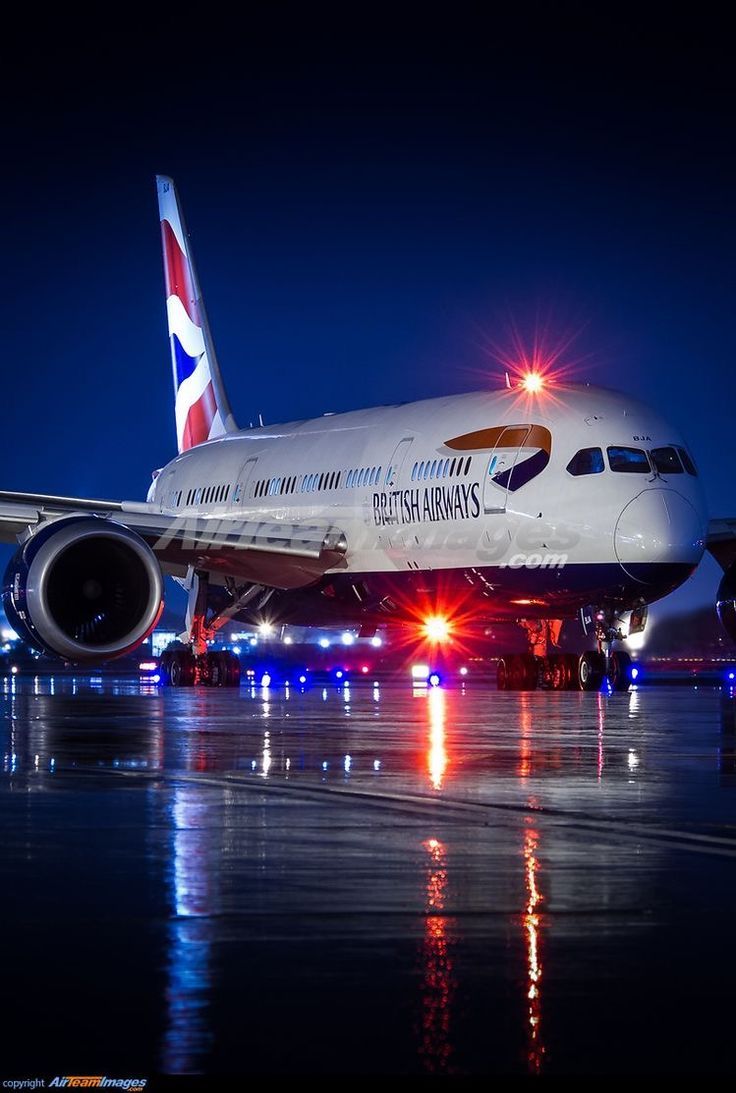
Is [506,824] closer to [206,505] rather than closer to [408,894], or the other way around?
[408,894]

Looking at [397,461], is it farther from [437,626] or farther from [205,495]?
[205,495]

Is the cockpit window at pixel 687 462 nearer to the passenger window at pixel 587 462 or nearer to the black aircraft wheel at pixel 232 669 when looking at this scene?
the passenger window at pixel 587 462

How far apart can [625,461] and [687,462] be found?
119 cm

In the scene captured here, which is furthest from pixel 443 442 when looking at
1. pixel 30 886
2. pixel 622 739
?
pixel 30 886

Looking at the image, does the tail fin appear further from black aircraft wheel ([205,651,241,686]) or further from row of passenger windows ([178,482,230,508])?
black aircraft wheel ([205,651,241,686])

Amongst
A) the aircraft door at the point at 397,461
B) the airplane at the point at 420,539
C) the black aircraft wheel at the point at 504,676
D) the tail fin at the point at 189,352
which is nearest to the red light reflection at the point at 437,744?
the airplane at the point at 420,539

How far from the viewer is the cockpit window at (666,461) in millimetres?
24141

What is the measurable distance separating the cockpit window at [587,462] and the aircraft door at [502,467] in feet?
2.94

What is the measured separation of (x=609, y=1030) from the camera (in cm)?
439

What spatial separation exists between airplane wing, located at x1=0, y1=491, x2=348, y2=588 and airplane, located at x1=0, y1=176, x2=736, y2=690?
0.13ft

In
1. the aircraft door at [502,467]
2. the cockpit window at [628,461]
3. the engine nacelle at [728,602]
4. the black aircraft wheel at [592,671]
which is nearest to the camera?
the cockpit window at [628,461]

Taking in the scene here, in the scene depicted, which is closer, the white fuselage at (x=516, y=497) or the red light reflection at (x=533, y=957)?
the red light reflection at (x=533, y=957)

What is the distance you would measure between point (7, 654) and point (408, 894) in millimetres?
62377

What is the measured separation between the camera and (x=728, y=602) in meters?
27.0
